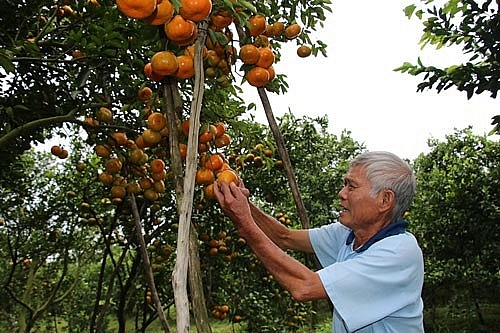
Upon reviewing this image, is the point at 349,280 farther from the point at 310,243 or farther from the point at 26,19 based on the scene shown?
the point at 26,19

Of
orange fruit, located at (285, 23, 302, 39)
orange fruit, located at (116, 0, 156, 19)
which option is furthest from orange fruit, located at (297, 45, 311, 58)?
orange fruit, located at (116, 0, 156, 19)

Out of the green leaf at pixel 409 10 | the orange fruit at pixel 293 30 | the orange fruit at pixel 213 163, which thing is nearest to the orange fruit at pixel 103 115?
the orange fruit at pixel 293 30

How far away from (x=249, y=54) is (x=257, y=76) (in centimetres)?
8

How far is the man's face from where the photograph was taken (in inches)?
77.6

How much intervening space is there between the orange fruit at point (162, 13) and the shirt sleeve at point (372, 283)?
3.14ft

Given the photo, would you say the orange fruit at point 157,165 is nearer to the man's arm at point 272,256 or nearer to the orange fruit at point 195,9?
the man's arm at point 272,256

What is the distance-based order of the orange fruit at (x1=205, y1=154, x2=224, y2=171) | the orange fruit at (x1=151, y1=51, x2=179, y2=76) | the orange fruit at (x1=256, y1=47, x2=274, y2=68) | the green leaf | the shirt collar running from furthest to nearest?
the green leaf, the shirt collar, the orange fruit at (x1=256, y1=47, x2=274, y2=68), the orange fruit at (x1=205, y1=154, x2=224, y2=171), the orange fruit at (x1=151, y1=51, x2=179, y2=76)

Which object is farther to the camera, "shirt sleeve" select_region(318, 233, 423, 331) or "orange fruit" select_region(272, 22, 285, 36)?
"orange fruit" select_region(272, 22, 285, 36)

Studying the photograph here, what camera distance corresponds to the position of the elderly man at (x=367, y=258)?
1732 millimetres

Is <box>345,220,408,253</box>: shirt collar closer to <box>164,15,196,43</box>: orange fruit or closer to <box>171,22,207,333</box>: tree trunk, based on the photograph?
<box>171,22,207,333</box>: tree trunk

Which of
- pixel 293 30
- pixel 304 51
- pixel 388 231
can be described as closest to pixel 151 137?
pixel 293 30

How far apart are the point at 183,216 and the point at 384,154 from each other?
109cm

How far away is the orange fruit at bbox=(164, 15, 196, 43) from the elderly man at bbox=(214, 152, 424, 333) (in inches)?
Answer: 20.7

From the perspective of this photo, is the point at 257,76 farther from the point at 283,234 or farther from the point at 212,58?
the point at 283,234
